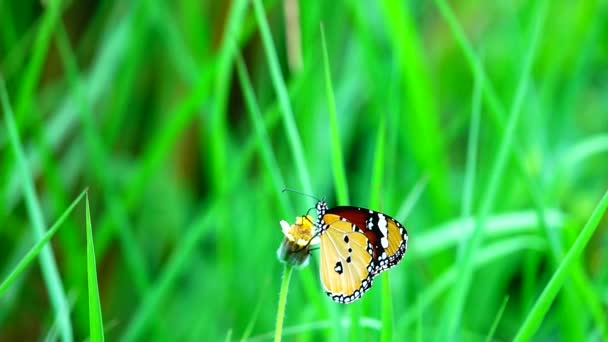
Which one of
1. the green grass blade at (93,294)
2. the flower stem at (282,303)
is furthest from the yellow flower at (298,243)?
the green grass blade at (93,294)

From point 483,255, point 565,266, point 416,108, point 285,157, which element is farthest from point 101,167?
point 565,266

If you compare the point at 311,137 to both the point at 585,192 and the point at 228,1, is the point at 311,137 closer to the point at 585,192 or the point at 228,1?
the point at 228,1

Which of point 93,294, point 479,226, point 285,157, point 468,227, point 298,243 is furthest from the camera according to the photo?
point 285,157

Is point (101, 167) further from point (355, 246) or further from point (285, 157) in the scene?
point (355, 246)

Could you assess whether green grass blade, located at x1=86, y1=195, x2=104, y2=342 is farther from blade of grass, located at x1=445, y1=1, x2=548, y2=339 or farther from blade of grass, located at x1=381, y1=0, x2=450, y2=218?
blade of grass, located at x1=381, y1=0, x2=450, y2=218

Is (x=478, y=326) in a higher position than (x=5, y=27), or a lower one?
lower

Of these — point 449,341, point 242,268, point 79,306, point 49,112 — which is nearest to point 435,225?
point 242,268
